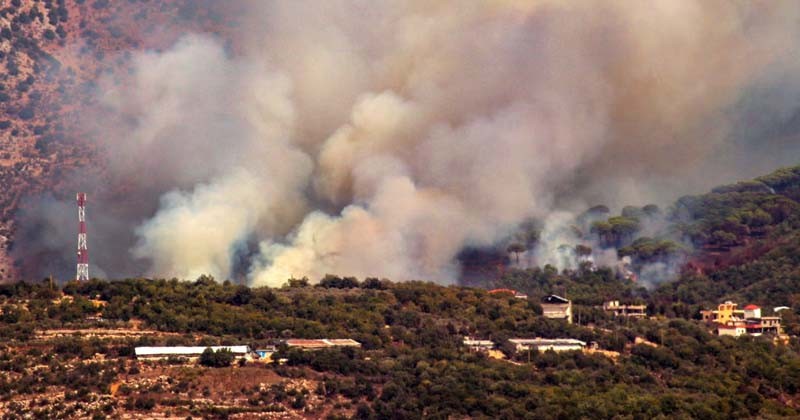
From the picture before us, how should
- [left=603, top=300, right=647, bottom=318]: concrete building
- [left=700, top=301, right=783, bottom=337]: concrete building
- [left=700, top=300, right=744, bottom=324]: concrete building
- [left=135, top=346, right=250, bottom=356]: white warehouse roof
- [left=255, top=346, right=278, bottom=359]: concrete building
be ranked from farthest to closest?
[left=603, top=300, right=647, bottom=318]: concrete building < [left=700, top=300, right=744, bottom=324]: concrete building < [left=700, top=301, right=783, bottom=337]: concrete building < [left=255, top=346, right=278, bottom=359]: concrete building < [left=135, top=346, right=250, bottom=356]: white warehouse roof

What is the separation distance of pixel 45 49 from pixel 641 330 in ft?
125

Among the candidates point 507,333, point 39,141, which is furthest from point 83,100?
point 507,333

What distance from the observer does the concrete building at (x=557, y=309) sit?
84.4 meters

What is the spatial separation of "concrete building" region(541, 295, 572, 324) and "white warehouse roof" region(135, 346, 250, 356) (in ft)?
67.2

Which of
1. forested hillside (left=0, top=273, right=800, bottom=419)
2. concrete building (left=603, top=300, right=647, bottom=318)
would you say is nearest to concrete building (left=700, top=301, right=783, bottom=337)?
forested hillside (left=0, top=273, right=800, bottom=419)

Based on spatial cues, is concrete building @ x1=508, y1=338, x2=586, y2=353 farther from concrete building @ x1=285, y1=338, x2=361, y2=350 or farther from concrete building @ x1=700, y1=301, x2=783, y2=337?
concrete building @ x1=700, y1=301, x2=783, y2=337

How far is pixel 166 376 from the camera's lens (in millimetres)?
64062

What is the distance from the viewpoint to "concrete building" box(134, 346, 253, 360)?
65875 millimetres

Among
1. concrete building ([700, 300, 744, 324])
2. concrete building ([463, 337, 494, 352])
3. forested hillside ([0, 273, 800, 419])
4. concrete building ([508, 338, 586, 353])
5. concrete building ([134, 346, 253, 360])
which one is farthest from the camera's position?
concrete building ([700, 300, 744, 324])

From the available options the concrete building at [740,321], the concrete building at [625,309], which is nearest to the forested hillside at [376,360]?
the concrete building at [740,321]

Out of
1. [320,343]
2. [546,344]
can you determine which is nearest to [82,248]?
[320,343]

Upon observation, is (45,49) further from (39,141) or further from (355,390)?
(355,390)

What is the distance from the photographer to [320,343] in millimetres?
71500

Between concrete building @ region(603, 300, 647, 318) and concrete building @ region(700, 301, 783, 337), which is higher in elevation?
concrete building @ region(603, 300, 647, 318)
